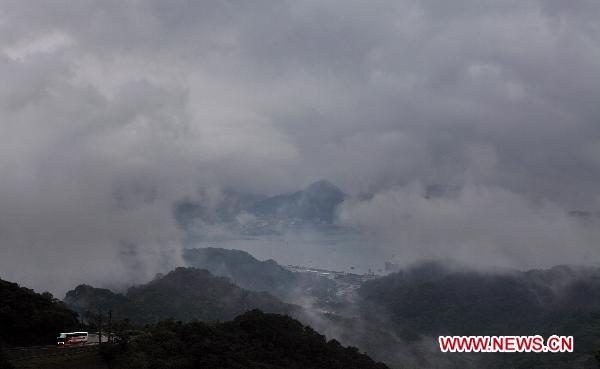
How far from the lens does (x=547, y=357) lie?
188375 mm

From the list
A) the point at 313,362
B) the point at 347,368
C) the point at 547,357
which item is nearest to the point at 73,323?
the point at 313,362

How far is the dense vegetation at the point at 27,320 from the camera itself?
8175 cm

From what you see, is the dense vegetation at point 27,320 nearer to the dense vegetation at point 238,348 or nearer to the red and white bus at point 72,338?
Answer: the red and white bus at point 72,338

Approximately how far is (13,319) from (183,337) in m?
27.3

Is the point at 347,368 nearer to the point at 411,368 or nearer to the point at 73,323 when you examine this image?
the point at 73,323

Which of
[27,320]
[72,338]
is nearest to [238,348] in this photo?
[72,338]

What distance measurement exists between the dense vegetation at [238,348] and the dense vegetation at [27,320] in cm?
1619

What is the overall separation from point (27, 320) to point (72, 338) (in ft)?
36.1

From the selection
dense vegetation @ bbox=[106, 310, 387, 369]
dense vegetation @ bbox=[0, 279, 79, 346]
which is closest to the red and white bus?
dense vegetation @ bbox=[0, 279, 79, 346]

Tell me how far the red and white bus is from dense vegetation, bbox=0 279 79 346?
15.8ft

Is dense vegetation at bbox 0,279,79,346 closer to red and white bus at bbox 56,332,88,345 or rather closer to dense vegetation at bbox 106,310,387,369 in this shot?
red and white bus at bbox 56,332,88,345

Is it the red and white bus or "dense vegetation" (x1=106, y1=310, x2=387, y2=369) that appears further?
the red and white bus

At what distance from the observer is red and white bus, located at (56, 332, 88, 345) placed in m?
78.1

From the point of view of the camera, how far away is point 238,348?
297ft
